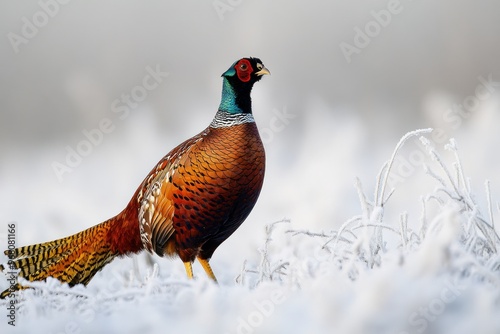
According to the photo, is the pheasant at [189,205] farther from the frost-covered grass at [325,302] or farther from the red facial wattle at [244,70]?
the frost-covered grass at [325,302]

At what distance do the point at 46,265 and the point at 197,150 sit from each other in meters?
0.66

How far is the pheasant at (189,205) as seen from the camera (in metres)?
1.92

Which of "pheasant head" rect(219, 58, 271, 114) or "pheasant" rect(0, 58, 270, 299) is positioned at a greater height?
"pheasant head" rect(219, 58, 271, 114)

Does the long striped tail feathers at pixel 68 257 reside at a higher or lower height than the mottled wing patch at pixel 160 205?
lower

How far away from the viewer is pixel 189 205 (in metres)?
1.94

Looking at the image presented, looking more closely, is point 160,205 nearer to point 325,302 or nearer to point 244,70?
point 244,70

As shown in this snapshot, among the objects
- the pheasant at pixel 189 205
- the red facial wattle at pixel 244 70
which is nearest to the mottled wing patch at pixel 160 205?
the pheasant at pixel 189 205

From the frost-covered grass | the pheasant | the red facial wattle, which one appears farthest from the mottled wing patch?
the frost-covered grass

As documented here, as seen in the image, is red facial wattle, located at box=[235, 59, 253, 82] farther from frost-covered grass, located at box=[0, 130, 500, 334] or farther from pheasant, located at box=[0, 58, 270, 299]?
frost-covered grass, located at box=[0, 130, 500, 334]

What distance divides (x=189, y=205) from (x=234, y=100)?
0.40 metres

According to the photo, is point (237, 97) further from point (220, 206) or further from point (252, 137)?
point (220, 206)

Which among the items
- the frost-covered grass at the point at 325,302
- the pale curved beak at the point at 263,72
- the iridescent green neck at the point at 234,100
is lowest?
the frost-covered grass at the point at 325,302

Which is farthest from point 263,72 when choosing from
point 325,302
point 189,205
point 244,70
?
point 325,302

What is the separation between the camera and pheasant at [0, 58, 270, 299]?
192cm
